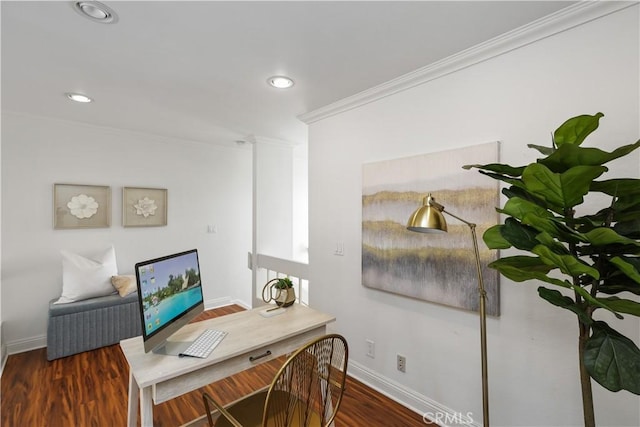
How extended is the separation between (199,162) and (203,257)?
132 centimetres

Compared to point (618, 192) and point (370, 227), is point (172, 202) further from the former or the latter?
point (618, 192)

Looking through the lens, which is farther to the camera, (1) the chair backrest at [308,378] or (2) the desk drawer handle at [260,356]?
(2) the desk drawer handle at [260,356]

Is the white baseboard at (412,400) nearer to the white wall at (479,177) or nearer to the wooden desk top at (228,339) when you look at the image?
the white wall at (479,177)

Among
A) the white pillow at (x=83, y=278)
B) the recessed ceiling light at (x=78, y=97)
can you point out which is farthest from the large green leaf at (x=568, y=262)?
the white pillow at (x=83, y=278)

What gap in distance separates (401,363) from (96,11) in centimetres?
277

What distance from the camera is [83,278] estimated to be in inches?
120

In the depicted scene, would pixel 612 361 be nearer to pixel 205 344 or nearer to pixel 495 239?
pixel 495 239

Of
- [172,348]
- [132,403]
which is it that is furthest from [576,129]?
[132,403]

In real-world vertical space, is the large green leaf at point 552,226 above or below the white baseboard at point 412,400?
above

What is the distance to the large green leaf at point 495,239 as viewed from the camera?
1.10 metres

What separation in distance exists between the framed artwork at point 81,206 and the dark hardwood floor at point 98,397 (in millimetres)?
1353

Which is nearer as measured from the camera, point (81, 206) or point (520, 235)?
point (520, 235)

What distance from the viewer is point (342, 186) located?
2.64 m

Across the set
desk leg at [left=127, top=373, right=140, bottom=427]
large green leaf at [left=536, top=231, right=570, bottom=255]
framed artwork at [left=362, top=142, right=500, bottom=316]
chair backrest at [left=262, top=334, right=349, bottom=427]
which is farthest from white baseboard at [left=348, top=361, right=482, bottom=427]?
desk leg at [left=127, top=373, right=140, bottom=427]
